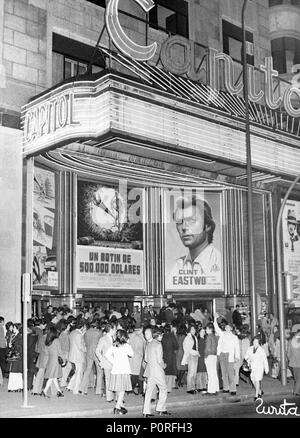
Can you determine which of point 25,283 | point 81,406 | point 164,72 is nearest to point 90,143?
point 164,72

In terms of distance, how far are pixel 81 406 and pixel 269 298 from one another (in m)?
15.8

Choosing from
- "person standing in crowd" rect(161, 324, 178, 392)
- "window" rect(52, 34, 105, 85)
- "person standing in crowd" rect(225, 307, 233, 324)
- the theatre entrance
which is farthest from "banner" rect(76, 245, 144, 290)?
"person standing in crowd" rect(161, 324, 178, 392)

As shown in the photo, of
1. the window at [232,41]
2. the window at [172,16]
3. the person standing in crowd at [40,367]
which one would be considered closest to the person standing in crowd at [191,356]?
the person standing in crowd at [40,367]

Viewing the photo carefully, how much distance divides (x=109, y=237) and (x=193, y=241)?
4144mm

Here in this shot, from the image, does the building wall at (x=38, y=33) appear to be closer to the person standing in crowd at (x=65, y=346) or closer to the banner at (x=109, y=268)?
the banner at (x=109, y=268)

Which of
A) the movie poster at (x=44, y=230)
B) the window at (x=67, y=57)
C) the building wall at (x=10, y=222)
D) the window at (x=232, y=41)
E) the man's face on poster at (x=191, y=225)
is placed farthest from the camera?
the window at (x=232, y=41)

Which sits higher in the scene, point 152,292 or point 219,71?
point 219,71

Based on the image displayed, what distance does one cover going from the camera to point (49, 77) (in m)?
21.5

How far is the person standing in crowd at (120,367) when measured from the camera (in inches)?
500

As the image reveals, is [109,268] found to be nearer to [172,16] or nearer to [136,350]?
[136,350]

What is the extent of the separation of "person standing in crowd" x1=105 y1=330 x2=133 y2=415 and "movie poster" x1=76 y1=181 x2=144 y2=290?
33.7 ft

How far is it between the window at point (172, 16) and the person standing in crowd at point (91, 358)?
49.3 feet

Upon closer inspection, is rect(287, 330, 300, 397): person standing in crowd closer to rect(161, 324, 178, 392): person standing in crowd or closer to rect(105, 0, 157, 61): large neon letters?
rect(161, 324, 178, 392): person standing in crowd

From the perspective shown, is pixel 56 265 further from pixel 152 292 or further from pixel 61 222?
pixel 152 292
